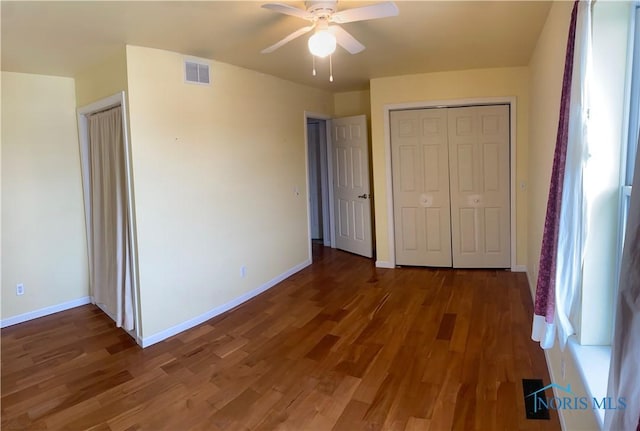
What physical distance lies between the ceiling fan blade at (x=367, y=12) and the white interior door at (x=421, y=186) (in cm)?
280

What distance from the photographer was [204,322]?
12.3 feet

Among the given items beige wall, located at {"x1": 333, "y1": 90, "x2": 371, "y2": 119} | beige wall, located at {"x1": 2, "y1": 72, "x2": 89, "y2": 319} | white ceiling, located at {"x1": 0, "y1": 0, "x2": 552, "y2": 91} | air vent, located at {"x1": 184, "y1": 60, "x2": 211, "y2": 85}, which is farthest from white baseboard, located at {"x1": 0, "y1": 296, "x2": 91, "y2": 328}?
beige wall, located at {"x1": 333, "y1": 90, "x2": 371, "y2": 119}

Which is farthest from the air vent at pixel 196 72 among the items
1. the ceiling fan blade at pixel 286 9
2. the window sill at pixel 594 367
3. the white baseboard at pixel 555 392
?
the white baseboard at pixel 555 392

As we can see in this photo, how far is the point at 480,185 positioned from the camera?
4891 mm

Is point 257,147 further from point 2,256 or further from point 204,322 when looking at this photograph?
point 2,256

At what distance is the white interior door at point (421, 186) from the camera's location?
196 inches

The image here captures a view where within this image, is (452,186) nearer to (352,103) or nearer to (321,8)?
(352,103)

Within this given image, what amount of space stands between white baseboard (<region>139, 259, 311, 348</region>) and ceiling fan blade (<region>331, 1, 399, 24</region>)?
2.79 metres

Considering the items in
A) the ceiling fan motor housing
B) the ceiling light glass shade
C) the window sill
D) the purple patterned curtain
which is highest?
the ceiling fan motor housing

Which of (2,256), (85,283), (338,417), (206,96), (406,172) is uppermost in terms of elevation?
(206,96)

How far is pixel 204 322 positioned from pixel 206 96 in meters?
2.12

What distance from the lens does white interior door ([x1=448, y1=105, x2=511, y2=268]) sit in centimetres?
478

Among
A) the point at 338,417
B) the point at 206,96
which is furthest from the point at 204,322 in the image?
the point at 206,96

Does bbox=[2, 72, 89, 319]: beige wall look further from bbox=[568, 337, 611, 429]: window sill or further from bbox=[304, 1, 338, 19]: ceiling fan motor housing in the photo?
bbox=[568, 337, 611, 429]: window sill
